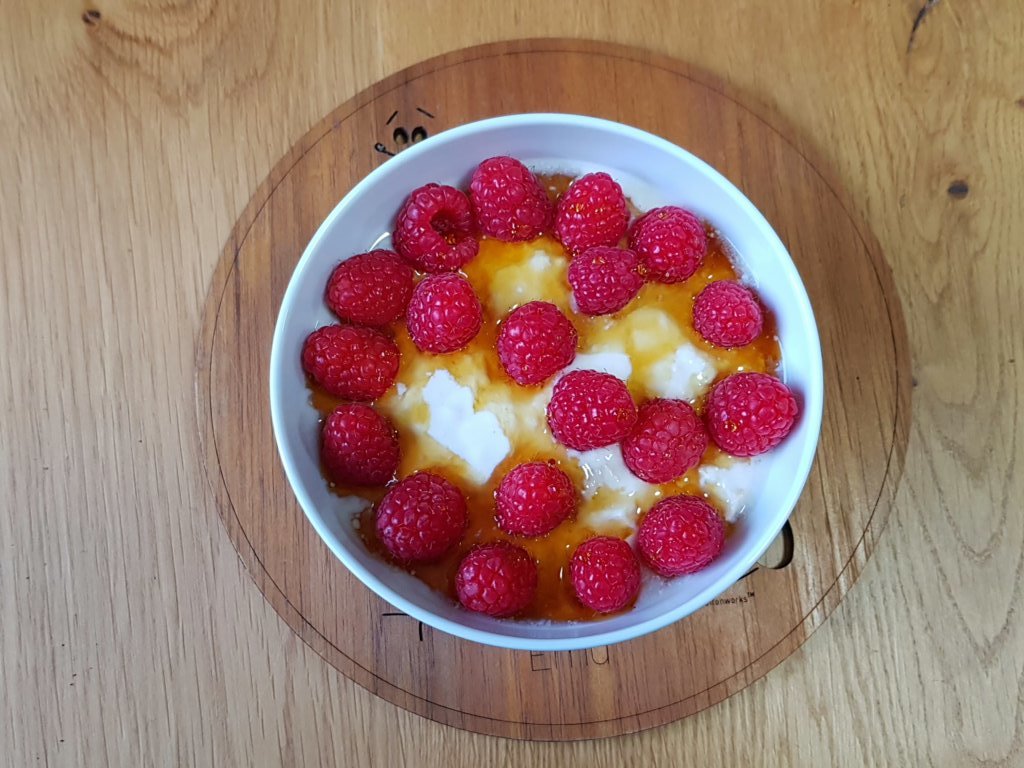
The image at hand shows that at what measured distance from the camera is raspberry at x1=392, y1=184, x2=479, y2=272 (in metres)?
0.96

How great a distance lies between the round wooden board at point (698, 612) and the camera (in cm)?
99

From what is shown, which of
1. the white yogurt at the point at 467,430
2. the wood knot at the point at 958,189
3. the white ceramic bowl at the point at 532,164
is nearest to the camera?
the white ceramic bowl at the point at 532,164

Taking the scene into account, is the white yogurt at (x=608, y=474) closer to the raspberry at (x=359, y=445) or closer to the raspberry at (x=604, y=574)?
the raspberry at (x=604, y=574)

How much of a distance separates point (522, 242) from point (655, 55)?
0.99 feet

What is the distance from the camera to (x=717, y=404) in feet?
3.14

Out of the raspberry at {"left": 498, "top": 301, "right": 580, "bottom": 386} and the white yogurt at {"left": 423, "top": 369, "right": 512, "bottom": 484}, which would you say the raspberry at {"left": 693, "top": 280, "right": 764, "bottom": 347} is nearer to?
the raspberry at {"left": 498, "top": 301, "right": 580, "bottom": 386}

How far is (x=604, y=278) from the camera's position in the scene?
94 cm

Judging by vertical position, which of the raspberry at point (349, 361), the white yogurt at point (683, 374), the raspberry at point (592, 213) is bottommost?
the white yogurt at point (683, 374)

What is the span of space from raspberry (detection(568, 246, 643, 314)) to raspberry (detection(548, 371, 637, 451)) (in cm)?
8

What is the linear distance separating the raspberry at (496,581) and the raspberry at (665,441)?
0.56 feet

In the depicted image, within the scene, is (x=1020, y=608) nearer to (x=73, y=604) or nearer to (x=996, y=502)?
(x=996, y=502)

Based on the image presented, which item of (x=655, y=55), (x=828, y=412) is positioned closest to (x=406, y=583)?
(x=828, y=412)

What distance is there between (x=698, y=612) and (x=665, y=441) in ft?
0.75

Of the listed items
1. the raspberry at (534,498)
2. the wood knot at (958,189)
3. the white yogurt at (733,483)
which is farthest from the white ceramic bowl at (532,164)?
the wood knot at (958,189)
